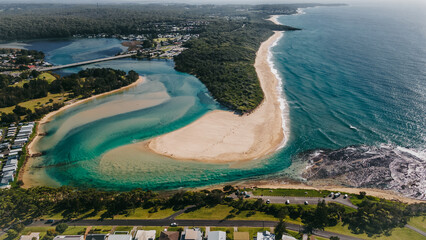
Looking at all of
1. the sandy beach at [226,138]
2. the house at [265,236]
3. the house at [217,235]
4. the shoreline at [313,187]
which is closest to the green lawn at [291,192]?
the shoreline at [313,187]

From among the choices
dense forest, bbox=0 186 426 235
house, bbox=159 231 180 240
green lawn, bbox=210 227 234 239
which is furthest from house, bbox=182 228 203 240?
dense forest, bbox=0 186 426 235

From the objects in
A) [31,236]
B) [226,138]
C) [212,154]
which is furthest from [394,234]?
[31,236]

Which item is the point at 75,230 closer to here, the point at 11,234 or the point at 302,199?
the point at 11,234

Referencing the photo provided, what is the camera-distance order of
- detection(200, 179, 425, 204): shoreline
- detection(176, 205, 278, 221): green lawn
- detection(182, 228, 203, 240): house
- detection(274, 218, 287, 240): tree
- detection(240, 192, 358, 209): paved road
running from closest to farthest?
detection(182, 228, 203, 240): house < detection(274, 218, 287, 240): tree < detection(176, 205, 278, 221): green lawn < detection(240, 192, 358, 209): paved road < detection(200, 179, 425, 204): shoreline

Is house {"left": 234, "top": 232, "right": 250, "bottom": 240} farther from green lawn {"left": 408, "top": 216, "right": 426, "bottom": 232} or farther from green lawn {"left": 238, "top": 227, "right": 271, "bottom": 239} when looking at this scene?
green lawn {"left": 408, "top": 216, "right": 426, "bottom": 232}

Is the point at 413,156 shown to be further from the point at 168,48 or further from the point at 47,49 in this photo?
the point at 47,49

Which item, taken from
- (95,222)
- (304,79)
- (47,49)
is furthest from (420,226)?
(47,49)

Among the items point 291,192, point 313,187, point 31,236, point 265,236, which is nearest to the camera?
point 265,236
